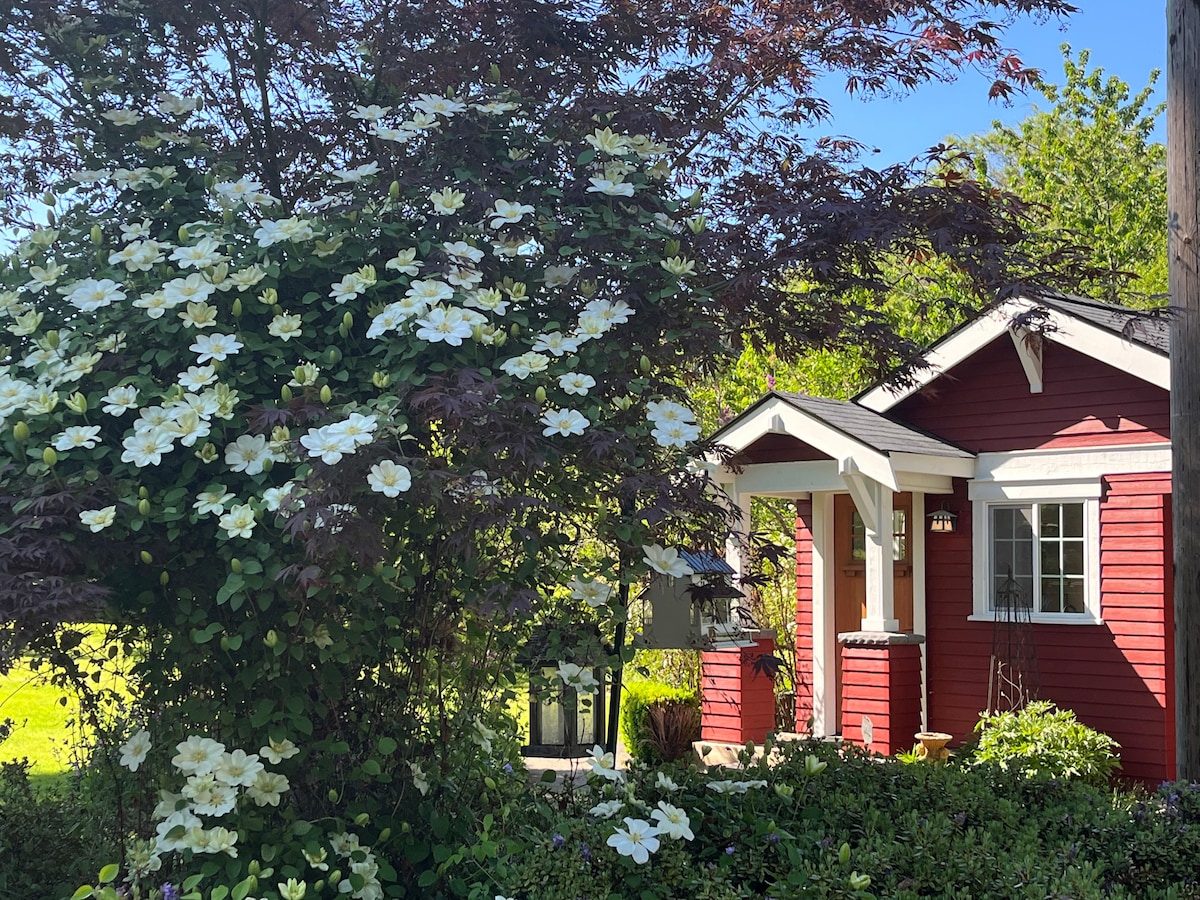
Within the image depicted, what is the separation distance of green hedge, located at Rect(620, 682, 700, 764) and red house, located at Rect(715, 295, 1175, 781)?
3.42 ft

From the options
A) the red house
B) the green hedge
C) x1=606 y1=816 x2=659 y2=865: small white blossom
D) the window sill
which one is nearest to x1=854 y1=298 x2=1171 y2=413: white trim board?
the red house

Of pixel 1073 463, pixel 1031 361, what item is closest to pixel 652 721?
pixel 1073 463

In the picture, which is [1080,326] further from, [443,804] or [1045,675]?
[443,804]

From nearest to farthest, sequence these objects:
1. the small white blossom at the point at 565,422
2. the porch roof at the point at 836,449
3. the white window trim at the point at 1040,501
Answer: the small white blossom at the point at 565,422, the white window trim at the point at 1040,501, the porch roof at the point at 836,449

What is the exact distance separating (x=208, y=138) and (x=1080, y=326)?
21.6 ft

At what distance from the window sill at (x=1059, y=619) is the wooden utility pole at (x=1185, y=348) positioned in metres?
4.18

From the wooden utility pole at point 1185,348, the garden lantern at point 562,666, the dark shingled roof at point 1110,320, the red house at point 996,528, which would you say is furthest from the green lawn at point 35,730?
the dark shingled roof at point 1110,320

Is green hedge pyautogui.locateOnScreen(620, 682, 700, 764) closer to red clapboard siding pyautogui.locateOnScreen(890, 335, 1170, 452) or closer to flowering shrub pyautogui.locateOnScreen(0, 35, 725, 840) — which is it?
red clapboard siding pyautogui.locateOnScreen(890, 335, 1170, 452)

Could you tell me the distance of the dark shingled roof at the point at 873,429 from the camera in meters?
8.84

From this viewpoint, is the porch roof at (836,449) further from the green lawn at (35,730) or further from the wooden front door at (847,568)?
the green lawn at (35,730)

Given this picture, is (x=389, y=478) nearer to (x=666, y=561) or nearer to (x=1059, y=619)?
(x=666, y=561)

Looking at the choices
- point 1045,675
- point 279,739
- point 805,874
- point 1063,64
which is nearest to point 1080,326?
point 1045,675

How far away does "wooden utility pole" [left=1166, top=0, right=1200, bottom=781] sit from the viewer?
15.2 feet

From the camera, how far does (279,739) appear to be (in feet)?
9.87
